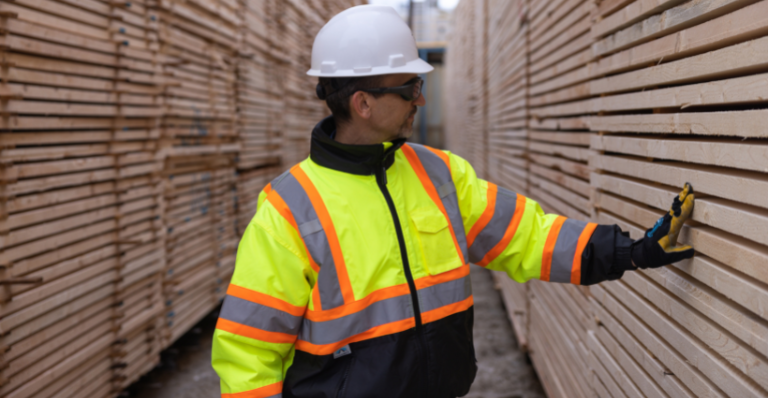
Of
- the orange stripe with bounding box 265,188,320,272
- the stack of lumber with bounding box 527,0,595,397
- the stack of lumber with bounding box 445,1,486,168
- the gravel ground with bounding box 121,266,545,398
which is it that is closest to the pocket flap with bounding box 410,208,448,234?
the orange stripe with bounding box 265,188,320,272

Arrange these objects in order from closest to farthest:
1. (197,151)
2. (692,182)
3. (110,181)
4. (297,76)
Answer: (692,182) → (110,181) → (197,151) → (297,76)

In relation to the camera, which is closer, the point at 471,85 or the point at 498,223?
the point at 498,223

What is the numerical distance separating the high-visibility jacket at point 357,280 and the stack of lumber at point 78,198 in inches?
81.1

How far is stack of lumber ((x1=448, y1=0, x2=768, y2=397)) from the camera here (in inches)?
61.2

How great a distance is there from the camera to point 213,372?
206 inches

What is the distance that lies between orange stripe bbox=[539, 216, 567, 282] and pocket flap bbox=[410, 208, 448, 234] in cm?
46

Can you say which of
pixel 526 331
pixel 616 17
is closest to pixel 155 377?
pixel 526 331

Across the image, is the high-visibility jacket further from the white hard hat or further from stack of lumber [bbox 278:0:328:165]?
stack of lumber [bbox 278:0:328:165]

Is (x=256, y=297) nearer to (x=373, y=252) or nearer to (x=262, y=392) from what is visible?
(x=262, y=392)

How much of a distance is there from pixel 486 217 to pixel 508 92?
13.9ft

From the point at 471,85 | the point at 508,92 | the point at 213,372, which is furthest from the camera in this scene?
the point at 471,85

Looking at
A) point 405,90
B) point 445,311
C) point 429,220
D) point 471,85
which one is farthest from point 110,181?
point 471,85

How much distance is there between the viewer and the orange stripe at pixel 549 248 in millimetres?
2275

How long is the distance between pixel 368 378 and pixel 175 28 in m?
4.44
